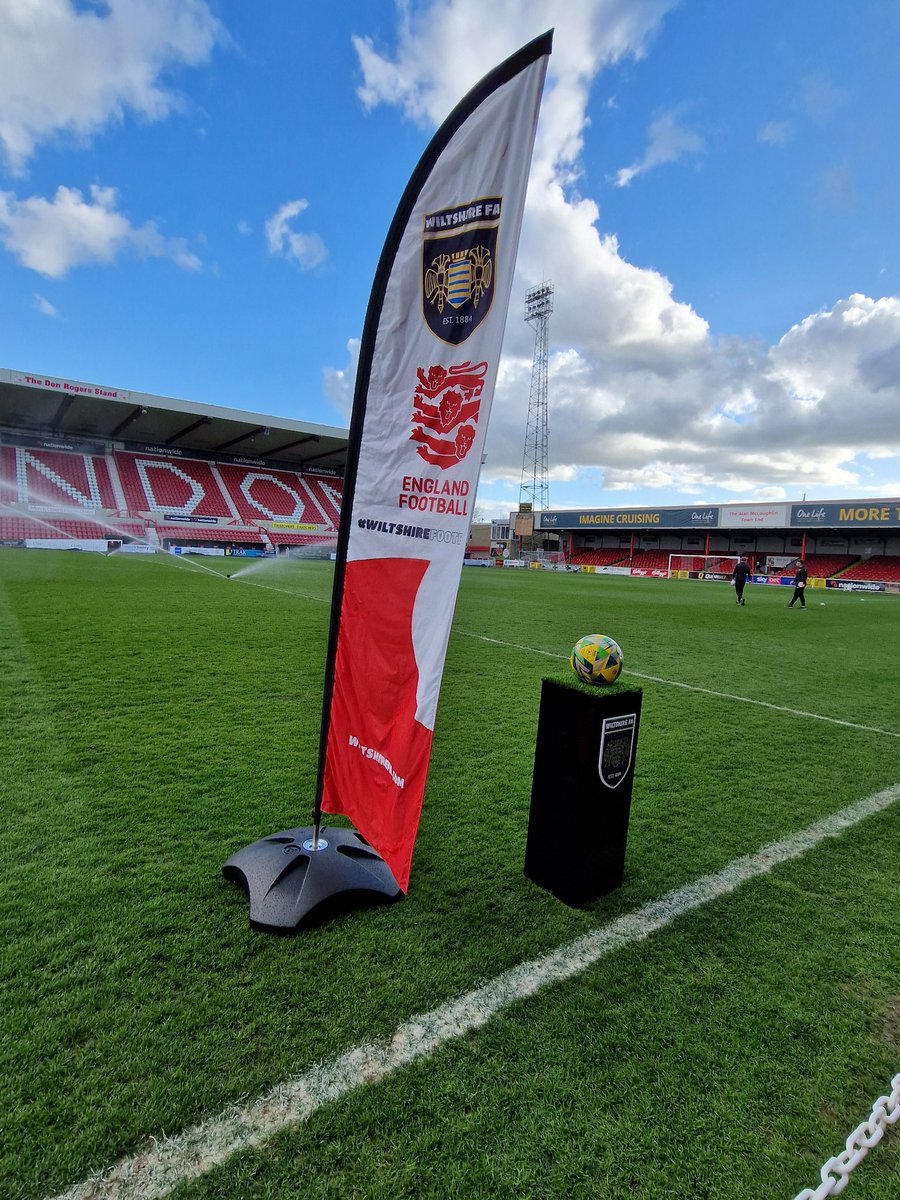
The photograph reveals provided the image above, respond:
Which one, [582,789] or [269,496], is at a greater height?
[269,496]

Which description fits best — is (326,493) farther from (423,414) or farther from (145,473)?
(423,414)

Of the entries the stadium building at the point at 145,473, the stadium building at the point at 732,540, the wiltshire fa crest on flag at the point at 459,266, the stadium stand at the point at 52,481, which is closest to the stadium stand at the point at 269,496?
the stadium building at the point at 145,473

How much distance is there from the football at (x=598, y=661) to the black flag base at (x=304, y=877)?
119 centimetres

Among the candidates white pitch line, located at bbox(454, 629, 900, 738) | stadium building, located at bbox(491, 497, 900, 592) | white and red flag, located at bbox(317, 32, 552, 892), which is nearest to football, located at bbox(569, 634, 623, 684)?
white and red flag, located at bbox(317, 32, 552, 892)

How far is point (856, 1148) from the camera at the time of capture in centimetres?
146

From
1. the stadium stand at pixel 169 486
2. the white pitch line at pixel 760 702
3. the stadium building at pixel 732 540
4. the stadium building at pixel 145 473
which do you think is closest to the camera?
the white pitch line at pixel 760 702

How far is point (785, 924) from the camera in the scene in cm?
241

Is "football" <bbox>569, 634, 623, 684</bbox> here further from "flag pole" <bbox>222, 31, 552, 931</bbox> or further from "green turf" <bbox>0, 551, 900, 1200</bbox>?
"green turf" <bbox>0, 551, 900, 1200</bbox>

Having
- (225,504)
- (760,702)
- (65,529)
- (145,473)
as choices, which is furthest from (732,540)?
(65,529)

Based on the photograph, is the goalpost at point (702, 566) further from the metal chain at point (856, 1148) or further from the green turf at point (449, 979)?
the metal chain at point (856, 1148)

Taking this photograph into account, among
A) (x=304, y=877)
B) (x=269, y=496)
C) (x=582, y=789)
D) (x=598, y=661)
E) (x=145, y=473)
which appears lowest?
(x=304, y=877)

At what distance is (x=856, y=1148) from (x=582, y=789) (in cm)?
119

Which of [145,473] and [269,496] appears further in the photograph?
A: [269,496]

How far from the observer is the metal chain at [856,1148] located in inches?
53.6
